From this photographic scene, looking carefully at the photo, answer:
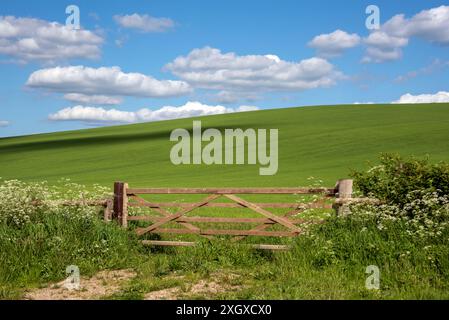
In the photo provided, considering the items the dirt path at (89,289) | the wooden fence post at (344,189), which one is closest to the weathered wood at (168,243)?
the dirt path at (89,289)

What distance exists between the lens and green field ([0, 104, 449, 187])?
35094 mm

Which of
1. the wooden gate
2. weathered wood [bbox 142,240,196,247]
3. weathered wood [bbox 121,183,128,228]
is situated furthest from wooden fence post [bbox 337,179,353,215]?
weathered wood [bbox 121,183,128,228]

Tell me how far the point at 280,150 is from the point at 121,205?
33.0 meters

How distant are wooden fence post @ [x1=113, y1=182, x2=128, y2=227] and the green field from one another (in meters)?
16.9

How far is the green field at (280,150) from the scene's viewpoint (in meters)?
35.1

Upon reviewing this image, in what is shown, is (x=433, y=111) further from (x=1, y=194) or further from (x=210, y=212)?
(x=1, y=194)

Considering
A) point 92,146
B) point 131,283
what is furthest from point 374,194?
point 92,146

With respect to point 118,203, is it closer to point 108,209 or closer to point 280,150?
point 108,209

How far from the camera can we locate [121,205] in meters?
12.9

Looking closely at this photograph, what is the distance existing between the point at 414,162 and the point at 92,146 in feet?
166

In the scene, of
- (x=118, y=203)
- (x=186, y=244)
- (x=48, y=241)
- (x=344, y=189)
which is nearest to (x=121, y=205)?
(x=118, y=203)

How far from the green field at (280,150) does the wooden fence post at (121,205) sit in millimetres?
16874

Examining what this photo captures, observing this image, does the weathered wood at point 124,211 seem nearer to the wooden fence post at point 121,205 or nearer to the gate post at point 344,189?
the wooden fence post at point 121,205

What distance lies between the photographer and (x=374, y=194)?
11781mm
